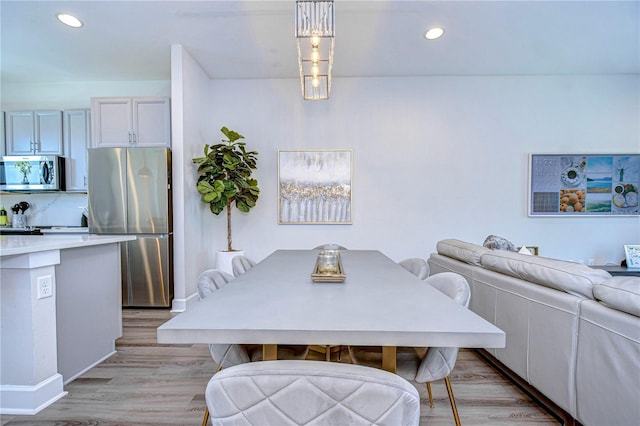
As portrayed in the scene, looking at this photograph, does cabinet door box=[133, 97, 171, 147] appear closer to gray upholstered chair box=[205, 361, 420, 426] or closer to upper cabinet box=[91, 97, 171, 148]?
upper cabinet box=[91, 97, 171, 148]

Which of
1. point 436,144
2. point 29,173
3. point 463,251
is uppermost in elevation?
point 436,144

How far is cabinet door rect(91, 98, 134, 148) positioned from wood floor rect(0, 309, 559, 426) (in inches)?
105

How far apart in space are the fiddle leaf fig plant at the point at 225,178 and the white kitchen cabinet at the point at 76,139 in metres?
1.71

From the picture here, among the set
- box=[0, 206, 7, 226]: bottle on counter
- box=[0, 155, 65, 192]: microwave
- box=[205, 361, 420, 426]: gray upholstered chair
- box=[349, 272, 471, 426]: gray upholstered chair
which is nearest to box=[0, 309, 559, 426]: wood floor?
box=[349, 272, 471, 426]: gray upholstered chair

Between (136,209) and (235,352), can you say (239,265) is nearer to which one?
(235,352)

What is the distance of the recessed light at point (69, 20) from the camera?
9.40 feet

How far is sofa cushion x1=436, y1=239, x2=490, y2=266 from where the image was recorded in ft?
7.59

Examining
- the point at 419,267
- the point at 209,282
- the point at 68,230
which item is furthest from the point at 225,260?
the point at 419,267

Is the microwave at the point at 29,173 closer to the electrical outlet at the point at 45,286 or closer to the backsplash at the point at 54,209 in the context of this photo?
the backsplash at the point at 54,209

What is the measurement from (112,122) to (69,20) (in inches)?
46.6

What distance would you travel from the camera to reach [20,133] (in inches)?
161

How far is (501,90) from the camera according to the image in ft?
13.8

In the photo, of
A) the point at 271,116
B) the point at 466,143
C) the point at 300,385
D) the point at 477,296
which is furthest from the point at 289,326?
the point at 466,143

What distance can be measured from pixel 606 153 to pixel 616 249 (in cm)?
133
